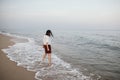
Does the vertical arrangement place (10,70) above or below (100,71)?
above

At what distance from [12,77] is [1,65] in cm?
124

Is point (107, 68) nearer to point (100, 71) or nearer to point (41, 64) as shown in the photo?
point (100, 71)

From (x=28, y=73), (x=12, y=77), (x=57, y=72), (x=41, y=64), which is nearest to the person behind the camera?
(x=12, y=77)

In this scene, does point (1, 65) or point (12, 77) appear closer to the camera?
point (12, 77)

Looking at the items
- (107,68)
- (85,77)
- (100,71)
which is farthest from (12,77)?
(107,68)

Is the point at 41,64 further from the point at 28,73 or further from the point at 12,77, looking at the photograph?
the point at 12,77

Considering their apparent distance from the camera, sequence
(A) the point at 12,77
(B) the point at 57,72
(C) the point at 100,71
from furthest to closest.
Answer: (C) the point at 100,71
(B) the point at 57,72
(A) the point at 12,77

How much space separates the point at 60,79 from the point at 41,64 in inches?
61.1

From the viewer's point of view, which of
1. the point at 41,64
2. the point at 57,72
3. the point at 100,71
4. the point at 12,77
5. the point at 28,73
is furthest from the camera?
the point at 41,64

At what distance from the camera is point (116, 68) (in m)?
5.45

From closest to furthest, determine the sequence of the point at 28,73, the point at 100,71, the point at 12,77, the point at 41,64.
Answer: the point at 12,77 → the point at 28,73 → the point at 100,71 → the point at 41,64

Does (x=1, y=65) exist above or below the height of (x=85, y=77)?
above

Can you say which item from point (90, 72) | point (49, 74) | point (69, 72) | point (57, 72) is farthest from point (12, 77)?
point (90, 72)

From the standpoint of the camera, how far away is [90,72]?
480 cm
